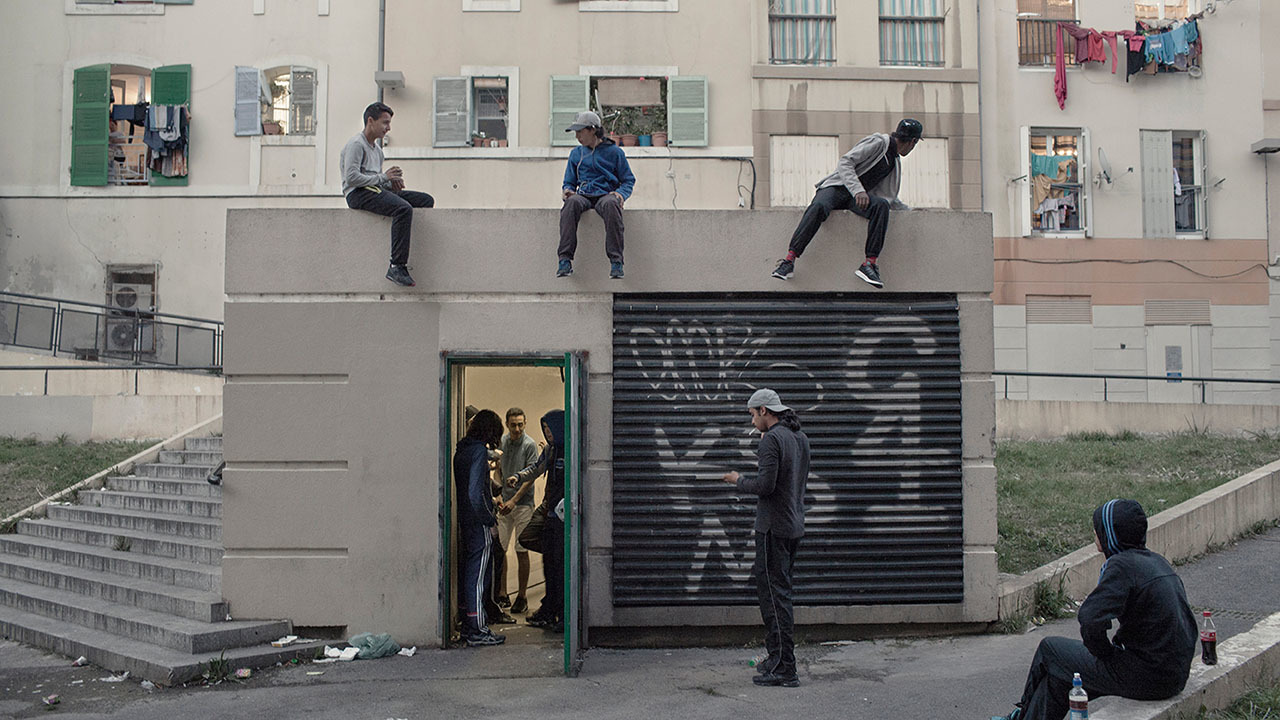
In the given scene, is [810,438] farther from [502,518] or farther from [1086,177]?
[1086,177]

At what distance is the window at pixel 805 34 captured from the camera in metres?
21.5

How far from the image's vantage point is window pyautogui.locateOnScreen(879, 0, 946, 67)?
2169 cm

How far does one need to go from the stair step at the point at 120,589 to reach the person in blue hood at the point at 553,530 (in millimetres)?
2638

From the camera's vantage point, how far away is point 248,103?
22.1 meters

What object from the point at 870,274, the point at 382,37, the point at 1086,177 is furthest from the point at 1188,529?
the point at 382,37

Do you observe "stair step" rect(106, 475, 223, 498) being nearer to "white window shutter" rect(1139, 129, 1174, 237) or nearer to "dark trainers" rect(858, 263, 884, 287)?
"dark trainers" rect(858, 263, 884, 287)

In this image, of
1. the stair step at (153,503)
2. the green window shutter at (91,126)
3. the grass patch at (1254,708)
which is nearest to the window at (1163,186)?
the grass patch at (1254,708)

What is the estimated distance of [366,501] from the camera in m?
8.71

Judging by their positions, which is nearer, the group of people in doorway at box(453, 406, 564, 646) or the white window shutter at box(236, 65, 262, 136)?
the group of people in doorway at box(453, 406, 564, 646)

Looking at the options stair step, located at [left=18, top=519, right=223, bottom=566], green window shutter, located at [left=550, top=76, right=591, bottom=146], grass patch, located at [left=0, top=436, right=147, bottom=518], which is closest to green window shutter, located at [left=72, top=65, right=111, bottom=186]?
grass patch, located at [left=0, top=436, right=147, bottom=518]

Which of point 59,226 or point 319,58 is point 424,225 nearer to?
point 319,58

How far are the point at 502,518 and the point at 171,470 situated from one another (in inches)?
187

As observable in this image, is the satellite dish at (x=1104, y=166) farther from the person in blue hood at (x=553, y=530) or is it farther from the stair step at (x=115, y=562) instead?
the stair step at (x=115, y=562)

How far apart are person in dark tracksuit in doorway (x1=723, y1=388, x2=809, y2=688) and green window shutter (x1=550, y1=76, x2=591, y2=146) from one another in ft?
47.3
